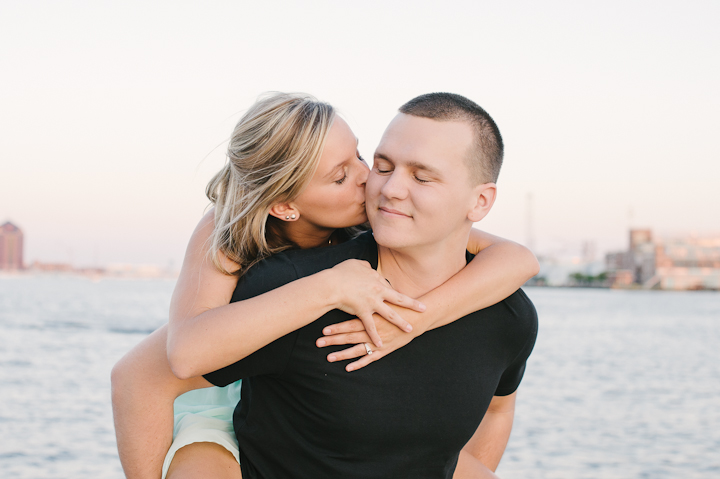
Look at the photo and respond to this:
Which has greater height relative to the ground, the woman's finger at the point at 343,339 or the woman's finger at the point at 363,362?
the woman's finger at the point at 343,339

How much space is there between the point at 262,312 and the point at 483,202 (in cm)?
91

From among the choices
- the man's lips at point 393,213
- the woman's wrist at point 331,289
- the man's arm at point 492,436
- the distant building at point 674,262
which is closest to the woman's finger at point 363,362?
the woman's wrist at point 331,289

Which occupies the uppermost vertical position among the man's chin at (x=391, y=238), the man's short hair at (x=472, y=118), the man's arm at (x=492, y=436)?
the man's short hair at (x=472, y=118)

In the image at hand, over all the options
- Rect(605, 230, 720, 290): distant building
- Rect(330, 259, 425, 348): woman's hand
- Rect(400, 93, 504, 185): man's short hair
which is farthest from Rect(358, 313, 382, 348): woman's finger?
Rect(605, 230, 720, 290): distant building

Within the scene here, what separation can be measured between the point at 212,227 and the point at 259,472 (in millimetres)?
991

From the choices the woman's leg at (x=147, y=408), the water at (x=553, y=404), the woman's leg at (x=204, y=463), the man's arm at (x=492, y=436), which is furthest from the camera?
the water at (x=553, y=404)

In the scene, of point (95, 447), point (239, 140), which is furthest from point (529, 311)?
point (95, 447)

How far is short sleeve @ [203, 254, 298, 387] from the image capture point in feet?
6.96

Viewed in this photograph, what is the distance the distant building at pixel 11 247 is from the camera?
83.1 metres

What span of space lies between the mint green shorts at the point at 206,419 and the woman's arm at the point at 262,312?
38 centimetres

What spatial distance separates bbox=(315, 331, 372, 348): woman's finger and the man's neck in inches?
12.4

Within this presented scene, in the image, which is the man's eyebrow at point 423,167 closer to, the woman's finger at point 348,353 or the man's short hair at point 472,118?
the man's short hair at point 472,118

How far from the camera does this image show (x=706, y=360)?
79.5ft

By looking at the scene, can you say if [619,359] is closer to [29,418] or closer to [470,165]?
[29,418]
